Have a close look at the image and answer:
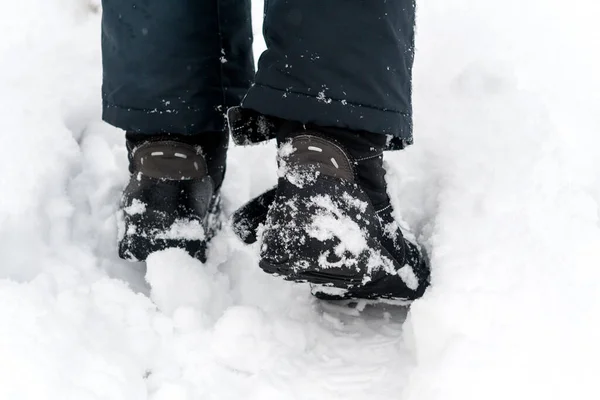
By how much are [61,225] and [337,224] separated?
53 centimetres

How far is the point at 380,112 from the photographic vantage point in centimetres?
91

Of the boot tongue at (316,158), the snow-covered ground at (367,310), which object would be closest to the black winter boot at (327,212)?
the boot tongue at (316,158)

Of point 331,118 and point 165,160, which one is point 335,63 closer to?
point 331,118

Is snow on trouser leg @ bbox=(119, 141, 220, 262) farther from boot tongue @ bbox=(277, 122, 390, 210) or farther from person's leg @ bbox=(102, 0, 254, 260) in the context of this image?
boot tongue @ bbox=(277, 122, 390, 210)

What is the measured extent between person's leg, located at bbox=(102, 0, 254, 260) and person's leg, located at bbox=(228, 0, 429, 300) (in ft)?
0.56

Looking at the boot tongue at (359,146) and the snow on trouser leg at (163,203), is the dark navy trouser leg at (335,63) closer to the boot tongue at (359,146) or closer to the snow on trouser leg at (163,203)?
the boot tongue at (359,146)

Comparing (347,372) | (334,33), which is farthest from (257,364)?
(334,33)

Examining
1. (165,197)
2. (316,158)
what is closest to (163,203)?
(165,197)

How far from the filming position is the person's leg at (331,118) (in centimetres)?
88

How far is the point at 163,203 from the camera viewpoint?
1.12m

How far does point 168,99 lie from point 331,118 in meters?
0.34

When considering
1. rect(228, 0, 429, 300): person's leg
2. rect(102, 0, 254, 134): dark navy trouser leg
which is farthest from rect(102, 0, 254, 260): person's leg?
rect(228, 0, 429, 300): person's leg

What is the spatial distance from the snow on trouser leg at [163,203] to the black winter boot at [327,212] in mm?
215

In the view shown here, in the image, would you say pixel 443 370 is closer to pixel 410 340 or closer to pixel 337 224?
pixel 410 340
